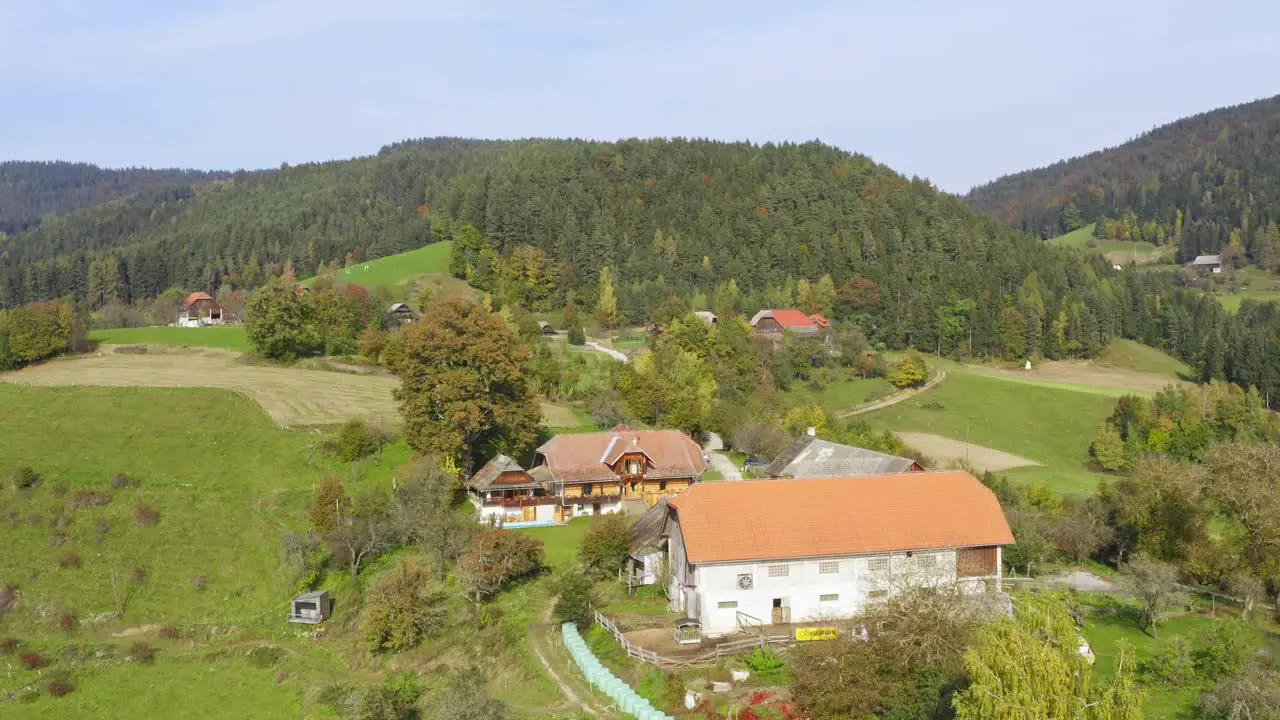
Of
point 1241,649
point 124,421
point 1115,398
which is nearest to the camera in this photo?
point 1241,649

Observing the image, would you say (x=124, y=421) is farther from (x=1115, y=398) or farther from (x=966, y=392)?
(x=1115, y=398)

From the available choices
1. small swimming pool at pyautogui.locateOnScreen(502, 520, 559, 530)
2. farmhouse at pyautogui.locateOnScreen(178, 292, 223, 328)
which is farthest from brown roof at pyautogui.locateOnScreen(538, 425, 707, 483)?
farmhouse at pyautogui.locateOnScreen(178, 292, 223, 328)

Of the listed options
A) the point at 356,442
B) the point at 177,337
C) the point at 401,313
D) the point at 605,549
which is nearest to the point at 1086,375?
the point at 401,313

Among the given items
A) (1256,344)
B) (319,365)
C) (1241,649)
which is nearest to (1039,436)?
(1256,344)

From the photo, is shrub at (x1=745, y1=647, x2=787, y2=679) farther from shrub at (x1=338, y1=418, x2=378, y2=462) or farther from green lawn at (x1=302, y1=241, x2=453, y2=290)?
green lawn at (x1=302, y1=241, x2=453, y2=290)

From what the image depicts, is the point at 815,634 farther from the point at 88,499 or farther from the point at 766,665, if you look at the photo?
the point at 88,499

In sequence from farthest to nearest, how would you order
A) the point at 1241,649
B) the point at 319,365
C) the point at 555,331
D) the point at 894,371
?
1. the point at 555,331
2. the point at 894,371
3. the point at 319,365
4. the point at 1241,649
